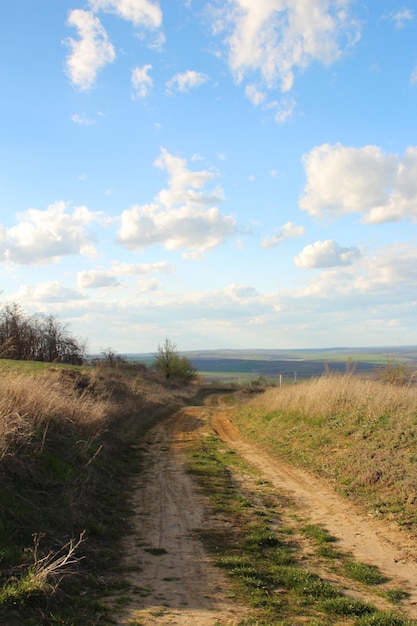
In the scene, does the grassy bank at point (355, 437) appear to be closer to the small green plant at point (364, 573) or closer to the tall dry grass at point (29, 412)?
the small green plant at point (364, 573)

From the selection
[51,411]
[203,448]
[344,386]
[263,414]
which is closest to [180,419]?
[263,414]

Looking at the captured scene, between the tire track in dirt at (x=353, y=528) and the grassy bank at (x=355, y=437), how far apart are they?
1.29 ft

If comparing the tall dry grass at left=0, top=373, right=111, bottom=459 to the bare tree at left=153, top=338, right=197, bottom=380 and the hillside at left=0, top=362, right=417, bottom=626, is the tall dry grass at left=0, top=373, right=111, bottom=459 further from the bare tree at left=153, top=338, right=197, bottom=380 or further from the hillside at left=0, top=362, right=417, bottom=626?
the bare tree at left=153, top=338, right=197, bottom=380

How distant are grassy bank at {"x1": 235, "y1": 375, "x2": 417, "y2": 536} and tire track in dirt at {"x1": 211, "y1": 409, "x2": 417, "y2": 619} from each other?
394 millimetres

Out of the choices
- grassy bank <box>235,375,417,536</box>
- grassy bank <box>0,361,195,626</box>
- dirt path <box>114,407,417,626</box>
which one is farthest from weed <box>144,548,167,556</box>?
grassy bank <box>235,375,417,536</box>

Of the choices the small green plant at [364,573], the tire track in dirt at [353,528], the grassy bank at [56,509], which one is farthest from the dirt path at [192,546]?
the grassy bank at [56,509]

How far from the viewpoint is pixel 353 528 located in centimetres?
828

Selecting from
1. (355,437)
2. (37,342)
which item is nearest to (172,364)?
(37,342)

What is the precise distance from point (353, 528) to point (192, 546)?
2.95 m

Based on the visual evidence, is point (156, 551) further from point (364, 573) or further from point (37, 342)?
point (37, 342)

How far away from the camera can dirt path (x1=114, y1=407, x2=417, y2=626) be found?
5.28 m

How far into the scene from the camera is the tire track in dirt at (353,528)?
6449mm

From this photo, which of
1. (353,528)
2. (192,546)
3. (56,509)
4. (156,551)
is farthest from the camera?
(353,528)

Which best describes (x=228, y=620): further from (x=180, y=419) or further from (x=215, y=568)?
(x=180, y=419)
